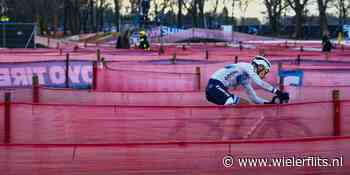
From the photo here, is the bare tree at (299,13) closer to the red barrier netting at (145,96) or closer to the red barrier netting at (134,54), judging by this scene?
the red barrier netting at (134,54)

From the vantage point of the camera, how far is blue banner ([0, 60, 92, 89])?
17.2 meters

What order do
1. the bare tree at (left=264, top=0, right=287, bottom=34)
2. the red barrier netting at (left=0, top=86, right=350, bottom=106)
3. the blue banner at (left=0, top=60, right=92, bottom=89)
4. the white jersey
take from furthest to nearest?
the bare tree at (left=264, top=0, right=287, bottom=34) < the blue banner at (left=0, top=60, right=92, bottom=89) < the red barrier netting at (left=0, top=86, right=350, bottom=106) < the white jersey

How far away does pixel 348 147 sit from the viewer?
732 centimetres

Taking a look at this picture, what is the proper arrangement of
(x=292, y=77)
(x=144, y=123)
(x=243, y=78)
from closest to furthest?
(x=144, y=123) < (x=243, y=78) < (x=292, y=77)

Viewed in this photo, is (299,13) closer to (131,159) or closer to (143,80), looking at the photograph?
(143,80)

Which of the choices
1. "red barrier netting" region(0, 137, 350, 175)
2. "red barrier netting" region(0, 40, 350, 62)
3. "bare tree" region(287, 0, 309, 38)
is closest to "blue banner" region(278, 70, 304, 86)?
"red barrier netting" region(0, 40, 350, 62)

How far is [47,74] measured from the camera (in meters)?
17.6

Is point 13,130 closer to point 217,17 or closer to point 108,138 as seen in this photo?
point 108,138

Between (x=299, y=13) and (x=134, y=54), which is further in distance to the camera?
(x=299, y=13)

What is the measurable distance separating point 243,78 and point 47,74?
8.45 metres

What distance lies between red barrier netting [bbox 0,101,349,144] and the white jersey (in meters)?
0.45

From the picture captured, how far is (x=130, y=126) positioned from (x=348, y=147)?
2.97 metres

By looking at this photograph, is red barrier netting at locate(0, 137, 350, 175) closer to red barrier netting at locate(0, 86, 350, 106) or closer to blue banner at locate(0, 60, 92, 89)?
red barrier netting at locate(0, 86, 350, 106)

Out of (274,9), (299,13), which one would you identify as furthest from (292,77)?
(274,9)
